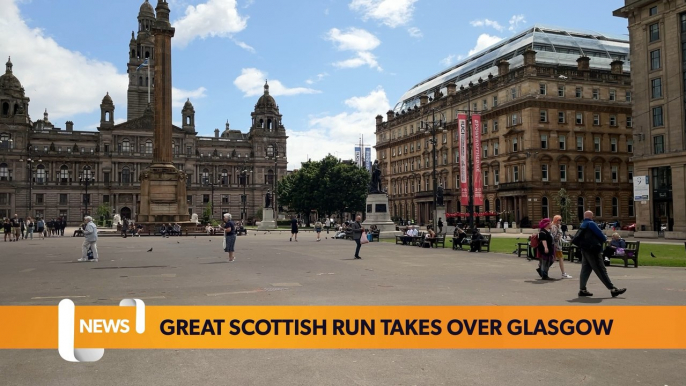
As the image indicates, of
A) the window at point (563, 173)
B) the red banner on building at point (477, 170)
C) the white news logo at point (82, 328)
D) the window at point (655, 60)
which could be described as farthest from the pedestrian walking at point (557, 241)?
the window at point (563, 173)

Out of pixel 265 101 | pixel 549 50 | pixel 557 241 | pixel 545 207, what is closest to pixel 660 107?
pixel 545 207

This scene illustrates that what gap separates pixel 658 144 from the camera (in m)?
44.7

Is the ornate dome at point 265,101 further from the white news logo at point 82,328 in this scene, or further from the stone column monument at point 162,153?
the white news logo at point 82,328

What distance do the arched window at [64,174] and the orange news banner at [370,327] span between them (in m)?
112

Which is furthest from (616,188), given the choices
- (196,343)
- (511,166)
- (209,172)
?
(209,172)

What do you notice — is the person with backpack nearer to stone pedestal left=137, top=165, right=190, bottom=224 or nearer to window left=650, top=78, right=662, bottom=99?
stone pedestal left=137, top=165, right=190, bottom=224

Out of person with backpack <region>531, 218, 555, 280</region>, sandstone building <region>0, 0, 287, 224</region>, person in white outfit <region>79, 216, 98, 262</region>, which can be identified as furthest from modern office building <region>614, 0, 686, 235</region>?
sandstone building <region>0, 0, 287, 224</region>

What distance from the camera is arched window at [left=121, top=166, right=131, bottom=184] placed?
113 m

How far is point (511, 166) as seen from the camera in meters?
68.7

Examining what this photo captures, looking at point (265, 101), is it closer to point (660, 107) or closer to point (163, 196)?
point (163, 196)

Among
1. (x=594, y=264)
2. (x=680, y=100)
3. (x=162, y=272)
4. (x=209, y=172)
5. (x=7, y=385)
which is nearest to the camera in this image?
(x=7, y=385)

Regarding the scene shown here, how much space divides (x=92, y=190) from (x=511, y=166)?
82.1 m

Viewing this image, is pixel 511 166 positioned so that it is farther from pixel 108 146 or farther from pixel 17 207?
pixel 17 207

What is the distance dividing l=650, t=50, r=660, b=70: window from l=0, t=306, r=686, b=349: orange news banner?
41975 mm
